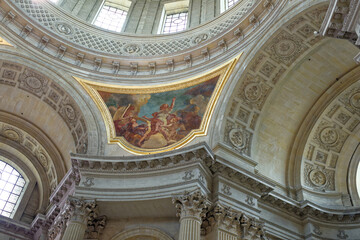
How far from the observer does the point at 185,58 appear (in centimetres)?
1702

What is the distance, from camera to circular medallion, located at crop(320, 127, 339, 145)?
15961 mm

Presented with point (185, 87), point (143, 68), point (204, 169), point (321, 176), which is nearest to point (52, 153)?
point (143, 68)

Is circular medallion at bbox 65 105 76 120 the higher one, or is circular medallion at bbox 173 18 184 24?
circular medallion at bbox 173 18 184 24

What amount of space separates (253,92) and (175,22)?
7.71 metres

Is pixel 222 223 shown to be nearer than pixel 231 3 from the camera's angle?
Yes

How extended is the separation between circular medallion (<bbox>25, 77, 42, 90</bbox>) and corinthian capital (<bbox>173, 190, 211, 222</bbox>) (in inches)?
357

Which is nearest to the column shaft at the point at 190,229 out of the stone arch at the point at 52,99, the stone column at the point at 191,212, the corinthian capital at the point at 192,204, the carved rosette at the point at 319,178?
the stone column at the point at 191,212

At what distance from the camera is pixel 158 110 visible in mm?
16109

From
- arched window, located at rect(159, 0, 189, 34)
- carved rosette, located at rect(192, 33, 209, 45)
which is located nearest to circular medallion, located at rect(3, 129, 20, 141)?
arched window, located at rect(159, 0, 189, 34)

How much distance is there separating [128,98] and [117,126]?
1.57 m

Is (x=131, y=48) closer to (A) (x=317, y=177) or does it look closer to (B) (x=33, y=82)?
(B) (x=33, y=82)

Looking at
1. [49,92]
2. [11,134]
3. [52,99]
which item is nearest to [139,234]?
[52,99]

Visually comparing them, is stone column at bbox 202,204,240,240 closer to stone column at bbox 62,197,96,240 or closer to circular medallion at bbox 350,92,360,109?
stone column at bbox 62,197,96,240

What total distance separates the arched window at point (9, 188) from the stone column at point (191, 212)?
35.3 feet
